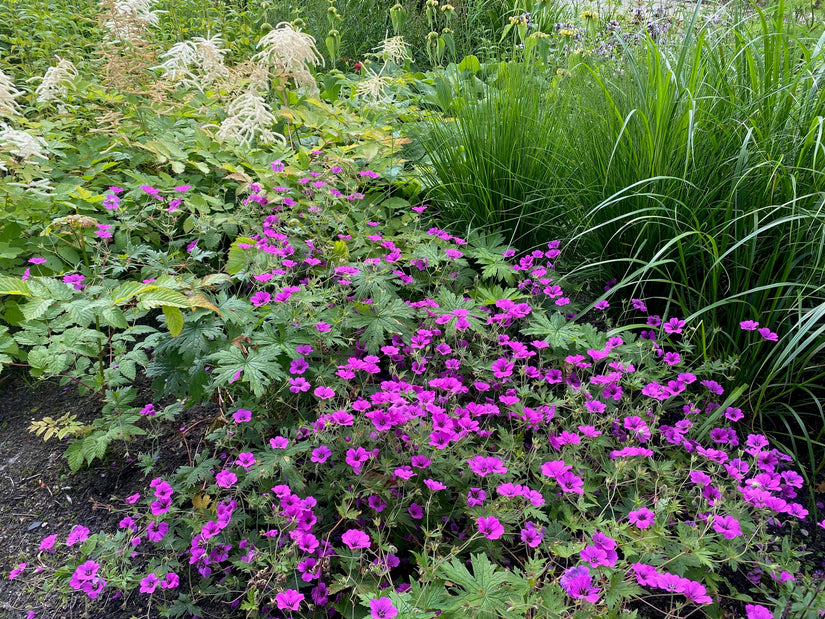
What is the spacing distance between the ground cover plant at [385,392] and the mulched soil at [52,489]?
26 millimetres

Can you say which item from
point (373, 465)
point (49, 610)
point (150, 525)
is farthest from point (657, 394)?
point (49, 610)

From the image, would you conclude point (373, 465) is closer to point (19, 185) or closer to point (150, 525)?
point (150, 525)

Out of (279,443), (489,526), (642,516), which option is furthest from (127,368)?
(642,516)

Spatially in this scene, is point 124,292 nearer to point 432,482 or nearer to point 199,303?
point 199,303

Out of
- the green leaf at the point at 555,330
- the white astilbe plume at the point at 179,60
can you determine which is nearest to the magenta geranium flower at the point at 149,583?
the green leaf at the point at 555,330

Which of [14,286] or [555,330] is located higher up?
[14,286]

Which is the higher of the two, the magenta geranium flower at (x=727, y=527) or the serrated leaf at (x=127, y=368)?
the serrated leaf at (x=127, y=368)

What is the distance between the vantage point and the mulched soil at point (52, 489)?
146cm

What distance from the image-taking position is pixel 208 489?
150cm

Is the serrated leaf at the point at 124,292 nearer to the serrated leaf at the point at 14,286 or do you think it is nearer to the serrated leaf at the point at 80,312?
the serrated leaf at the point at 80,312

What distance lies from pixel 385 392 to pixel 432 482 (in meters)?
0.31

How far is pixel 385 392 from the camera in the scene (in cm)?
152

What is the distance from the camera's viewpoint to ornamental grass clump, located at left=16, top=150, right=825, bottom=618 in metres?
1.24

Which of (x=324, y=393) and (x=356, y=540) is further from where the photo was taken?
(x=324, y=393)
